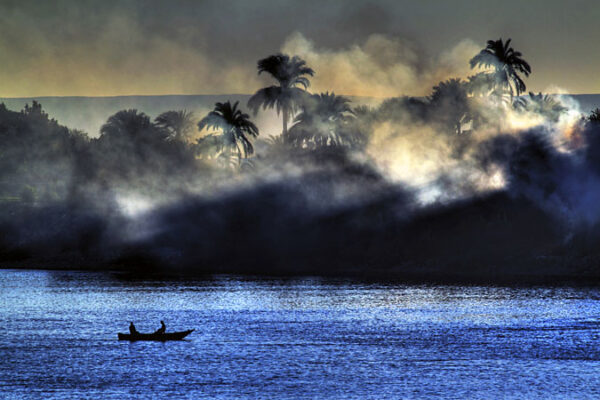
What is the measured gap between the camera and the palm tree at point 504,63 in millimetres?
193250

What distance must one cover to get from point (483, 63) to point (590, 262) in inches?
1762

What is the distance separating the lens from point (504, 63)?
19412cm

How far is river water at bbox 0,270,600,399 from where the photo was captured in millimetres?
72188

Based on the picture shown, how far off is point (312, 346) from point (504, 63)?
114 m

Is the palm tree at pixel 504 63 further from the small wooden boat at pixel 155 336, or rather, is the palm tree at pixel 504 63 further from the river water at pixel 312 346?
the small wooden boat at pixel 155 336

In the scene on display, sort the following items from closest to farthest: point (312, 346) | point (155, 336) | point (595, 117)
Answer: point (312, 346) < point (155, 336) < point (595, 117)

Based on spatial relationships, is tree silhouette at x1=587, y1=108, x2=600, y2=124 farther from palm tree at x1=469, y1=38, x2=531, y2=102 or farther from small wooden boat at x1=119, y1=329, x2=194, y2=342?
small wooden boat at x1=119, y1=329, x2=194, y2=342

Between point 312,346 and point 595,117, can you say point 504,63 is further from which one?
point 312,346

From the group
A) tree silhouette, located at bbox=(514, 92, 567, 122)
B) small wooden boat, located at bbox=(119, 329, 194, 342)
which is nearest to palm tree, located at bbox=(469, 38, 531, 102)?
tree silhouette, located at bbox=(514, 92, 567, 122)

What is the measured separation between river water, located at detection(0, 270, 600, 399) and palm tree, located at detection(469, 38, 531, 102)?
159 feet

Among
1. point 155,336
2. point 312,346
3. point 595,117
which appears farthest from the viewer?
point 595,117

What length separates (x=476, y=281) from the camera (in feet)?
615

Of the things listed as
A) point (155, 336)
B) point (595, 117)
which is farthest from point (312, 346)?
point (595, 117)

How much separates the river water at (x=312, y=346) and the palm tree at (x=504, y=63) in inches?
1903
